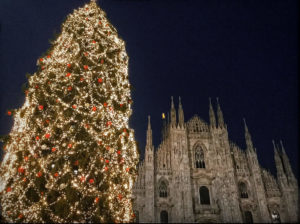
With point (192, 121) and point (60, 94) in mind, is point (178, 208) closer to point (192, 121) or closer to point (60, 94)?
point (192, 121)

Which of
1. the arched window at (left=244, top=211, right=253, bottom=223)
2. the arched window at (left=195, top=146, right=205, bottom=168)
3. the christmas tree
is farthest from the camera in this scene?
the arched window at (left=195, top=146, right=205, bottom=168)

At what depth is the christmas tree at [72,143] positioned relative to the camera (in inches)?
181

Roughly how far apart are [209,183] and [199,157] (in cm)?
313

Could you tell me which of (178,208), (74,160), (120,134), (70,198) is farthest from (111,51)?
(178,208)

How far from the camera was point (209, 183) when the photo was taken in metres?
22.7

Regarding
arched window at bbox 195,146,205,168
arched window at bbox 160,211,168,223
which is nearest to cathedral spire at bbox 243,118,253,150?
arched window at bbox 195,146,205,168

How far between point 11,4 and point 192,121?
70.8 ft

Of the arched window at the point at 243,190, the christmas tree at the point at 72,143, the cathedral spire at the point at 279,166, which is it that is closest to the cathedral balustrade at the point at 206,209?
the arched window at the point at 243,190

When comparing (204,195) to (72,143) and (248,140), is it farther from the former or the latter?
(72,143)

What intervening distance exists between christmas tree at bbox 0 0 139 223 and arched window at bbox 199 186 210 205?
18.7 m

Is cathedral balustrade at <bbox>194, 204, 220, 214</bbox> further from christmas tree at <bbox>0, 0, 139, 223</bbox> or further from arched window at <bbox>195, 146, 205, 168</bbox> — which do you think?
christmas tree at <bbox>0, 0, 139, 223</bbox>

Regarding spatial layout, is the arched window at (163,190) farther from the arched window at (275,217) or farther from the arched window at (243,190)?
the arched window at (275,217)

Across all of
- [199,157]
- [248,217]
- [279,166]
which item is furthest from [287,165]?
[199,157]

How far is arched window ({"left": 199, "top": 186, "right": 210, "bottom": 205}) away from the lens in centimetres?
2191
